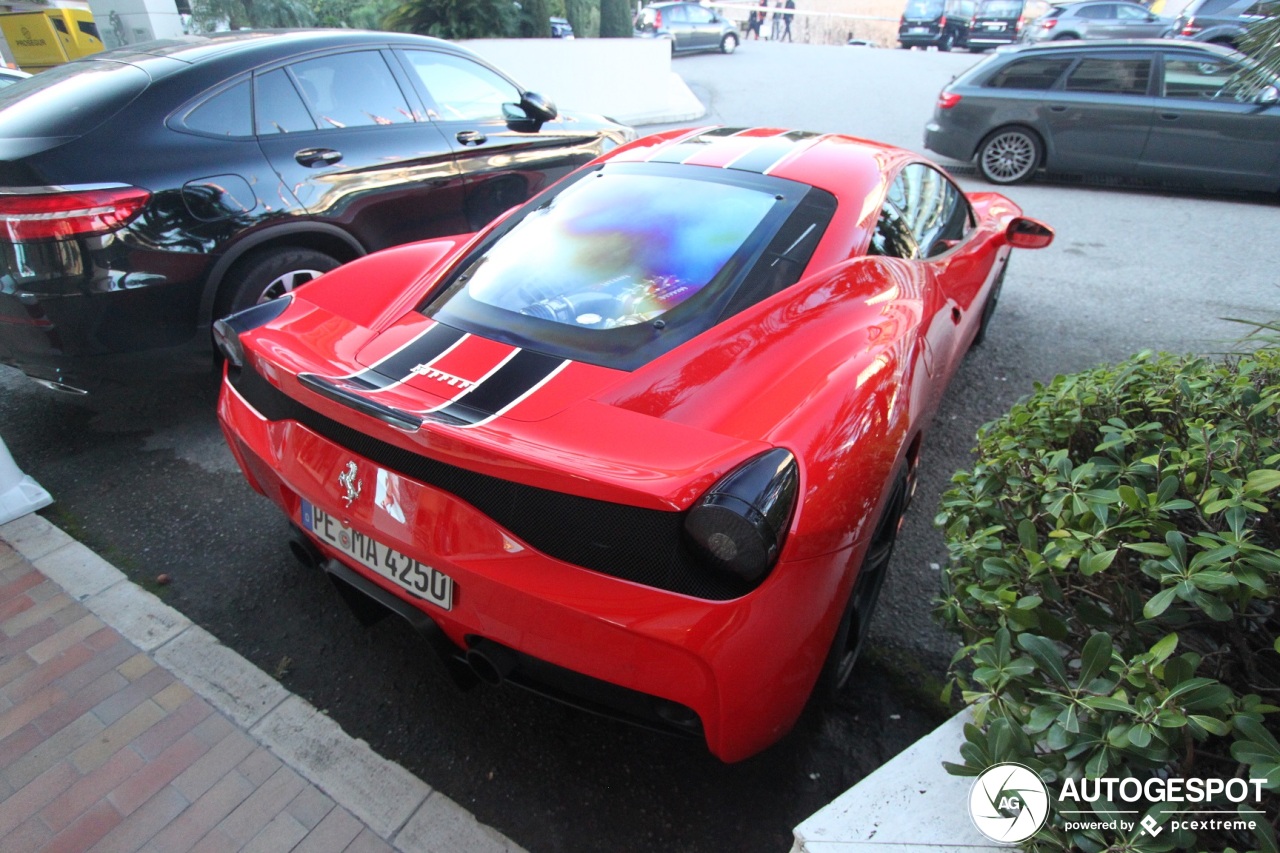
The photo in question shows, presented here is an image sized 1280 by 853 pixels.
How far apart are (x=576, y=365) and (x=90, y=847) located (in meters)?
1.61

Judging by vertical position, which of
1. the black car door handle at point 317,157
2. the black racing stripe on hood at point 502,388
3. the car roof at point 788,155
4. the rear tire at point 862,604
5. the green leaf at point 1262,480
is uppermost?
the car roof at point 788,155

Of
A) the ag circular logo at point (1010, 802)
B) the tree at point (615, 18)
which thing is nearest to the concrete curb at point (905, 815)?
the ag circular logo at point (1010, 802)

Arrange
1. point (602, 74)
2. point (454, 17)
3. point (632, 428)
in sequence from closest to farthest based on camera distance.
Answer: point (632, 428)
point (454, 17)
point (602, 74)

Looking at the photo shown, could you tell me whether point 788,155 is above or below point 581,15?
below

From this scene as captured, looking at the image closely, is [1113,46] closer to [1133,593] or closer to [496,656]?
[1133,593]

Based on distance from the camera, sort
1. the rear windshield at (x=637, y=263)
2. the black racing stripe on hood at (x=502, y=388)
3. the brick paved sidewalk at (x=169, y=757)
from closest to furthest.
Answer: the black racing stripe on hood at (x=502, y=388), the brick paved sidewalk at (x=169, y=757), the rear windshield at (x=637, y=263)

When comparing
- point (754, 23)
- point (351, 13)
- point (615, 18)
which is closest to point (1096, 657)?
point (351, 13)

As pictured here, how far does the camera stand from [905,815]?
1.37 meters

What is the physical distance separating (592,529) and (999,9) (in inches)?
1080

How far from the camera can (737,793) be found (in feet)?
6.08

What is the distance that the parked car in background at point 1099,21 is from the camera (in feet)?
51.4

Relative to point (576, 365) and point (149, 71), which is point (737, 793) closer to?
point (576, 365)

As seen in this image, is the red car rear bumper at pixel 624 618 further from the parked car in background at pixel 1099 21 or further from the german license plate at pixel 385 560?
the parked car in background at pixel 1099 21

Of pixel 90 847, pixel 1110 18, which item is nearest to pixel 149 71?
pixel 90 847
